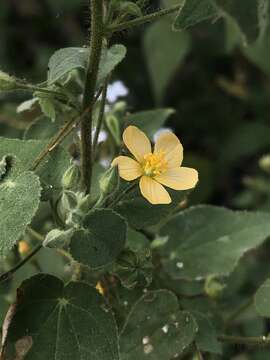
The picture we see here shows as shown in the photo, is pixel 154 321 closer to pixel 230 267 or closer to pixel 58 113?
pixel 230 267

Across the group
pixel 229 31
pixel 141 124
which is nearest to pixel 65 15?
pixel 229 31

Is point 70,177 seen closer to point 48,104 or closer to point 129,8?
point 48,104

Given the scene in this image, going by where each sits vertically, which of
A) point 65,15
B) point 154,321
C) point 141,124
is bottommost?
point 65,15

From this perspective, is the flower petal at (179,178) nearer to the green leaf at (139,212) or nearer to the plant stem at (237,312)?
the green leaf at (139,212)

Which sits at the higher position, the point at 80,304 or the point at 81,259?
the point at 81,259

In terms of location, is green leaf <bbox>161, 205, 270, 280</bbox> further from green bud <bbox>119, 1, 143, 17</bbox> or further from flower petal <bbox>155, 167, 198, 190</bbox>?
green bud <bbox>119, 1, 143, 17</bbox>

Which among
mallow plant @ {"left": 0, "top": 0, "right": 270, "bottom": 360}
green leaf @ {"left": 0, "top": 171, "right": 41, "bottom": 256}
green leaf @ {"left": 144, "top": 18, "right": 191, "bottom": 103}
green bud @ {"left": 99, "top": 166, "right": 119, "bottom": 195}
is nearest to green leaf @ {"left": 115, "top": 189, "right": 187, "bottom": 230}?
mallow plant @ {"left": 0, "top": 0, "right": 270, "bottom": 360}
